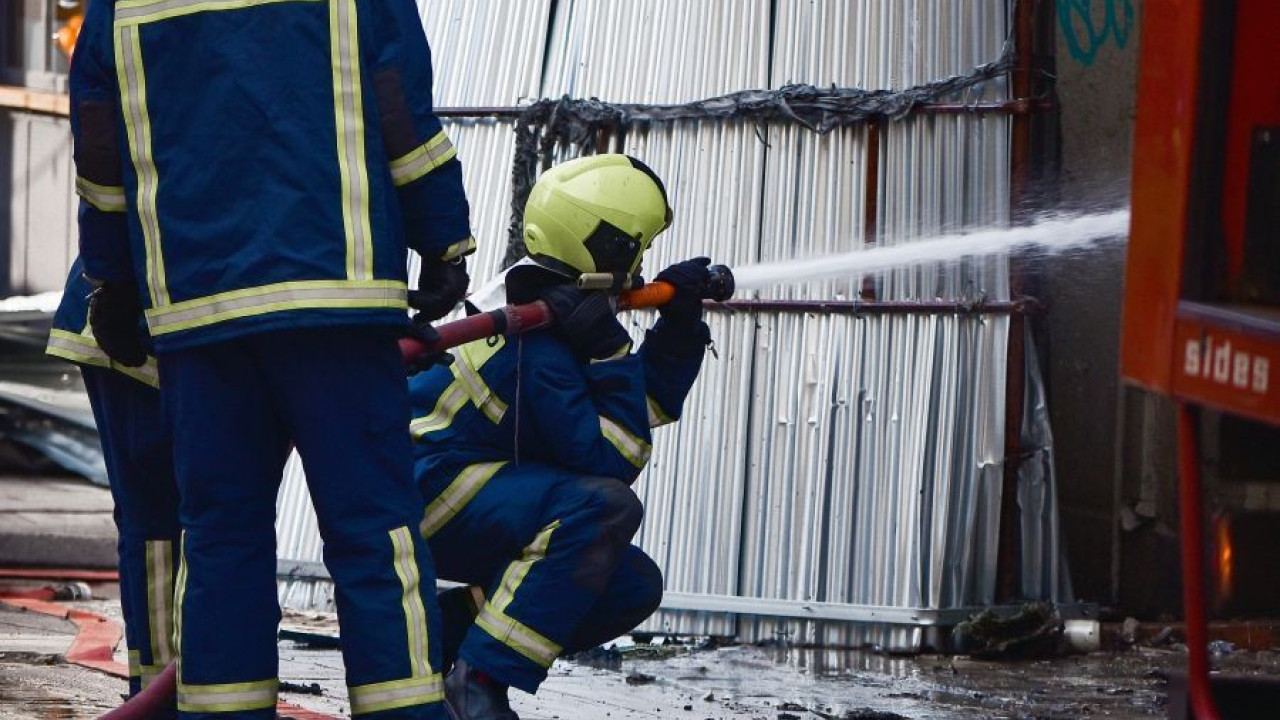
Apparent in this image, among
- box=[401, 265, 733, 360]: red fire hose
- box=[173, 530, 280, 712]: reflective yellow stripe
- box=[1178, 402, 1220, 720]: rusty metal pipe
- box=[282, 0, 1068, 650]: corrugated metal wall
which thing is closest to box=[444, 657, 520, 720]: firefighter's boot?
box=[173, 530, 280, 712]: reflective yellow stripe

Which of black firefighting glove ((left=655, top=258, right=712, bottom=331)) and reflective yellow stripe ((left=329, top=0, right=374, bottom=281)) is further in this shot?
black firefighting glove ((left=655, top=258, right=712, bottom=331))

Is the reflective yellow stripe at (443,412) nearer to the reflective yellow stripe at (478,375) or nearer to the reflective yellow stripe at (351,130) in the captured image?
the reflective yellow stripe at (478,375)

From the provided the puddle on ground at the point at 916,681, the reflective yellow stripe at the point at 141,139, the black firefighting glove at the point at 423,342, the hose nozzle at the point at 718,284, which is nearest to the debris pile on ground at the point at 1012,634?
the puddle on ground at the point at 916,681

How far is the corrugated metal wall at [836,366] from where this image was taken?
597 cm

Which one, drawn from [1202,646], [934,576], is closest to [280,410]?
[1202,646]

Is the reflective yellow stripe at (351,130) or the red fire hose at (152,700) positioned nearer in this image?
the reflective yellow stripe at (351,130)

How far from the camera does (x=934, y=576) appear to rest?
233 inches

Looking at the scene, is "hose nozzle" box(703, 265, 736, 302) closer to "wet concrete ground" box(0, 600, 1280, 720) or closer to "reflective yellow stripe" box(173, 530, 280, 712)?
"wet concrete ground" box(0, 600, 1280, 720)

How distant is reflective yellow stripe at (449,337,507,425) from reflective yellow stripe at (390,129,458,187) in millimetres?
573

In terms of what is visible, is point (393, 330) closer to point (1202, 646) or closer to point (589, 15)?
point (1202, 646)

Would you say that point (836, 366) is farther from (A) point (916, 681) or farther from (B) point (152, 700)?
(B) point (152, 700)

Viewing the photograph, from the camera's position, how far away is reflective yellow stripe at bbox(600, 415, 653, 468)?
4199mm

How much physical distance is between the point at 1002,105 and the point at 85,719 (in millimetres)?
3313

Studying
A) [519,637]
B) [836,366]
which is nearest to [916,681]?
[836,366]
